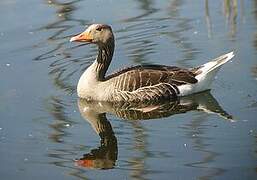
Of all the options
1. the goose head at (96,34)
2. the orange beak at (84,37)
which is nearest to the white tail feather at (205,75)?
the goose head at (96,34)

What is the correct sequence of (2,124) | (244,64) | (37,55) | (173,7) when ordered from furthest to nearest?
(173,7) < (37,55) < (244,64) < (2,124)

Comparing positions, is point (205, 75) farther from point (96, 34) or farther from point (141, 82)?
point (96, 34)

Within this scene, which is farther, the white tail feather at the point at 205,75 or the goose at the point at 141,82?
the goose at the point at 141,82

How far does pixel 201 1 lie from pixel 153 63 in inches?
115

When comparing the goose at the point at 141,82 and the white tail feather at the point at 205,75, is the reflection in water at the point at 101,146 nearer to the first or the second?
the goose at the point at 141,82

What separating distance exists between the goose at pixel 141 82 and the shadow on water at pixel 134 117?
0.12 metres

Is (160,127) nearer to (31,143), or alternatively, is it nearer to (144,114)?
(144,114)

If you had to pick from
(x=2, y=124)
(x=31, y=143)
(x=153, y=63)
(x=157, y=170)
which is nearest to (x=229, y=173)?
(x=157, y=170)

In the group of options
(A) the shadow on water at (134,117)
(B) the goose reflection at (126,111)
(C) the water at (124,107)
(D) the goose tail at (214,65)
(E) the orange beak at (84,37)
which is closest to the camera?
(C) the water at (124,107)

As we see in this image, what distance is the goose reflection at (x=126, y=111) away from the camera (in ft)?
31.6

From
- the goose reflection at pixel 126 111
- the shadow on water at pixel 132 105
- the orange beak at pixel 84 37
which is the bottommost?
the goose reflection at pixel 126 111

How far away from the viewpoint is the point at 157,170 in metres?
8.56

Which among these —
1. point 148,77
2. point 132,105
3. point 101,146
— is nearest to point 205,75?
point 148,77

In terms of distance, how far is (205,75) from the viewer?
11.2 m
